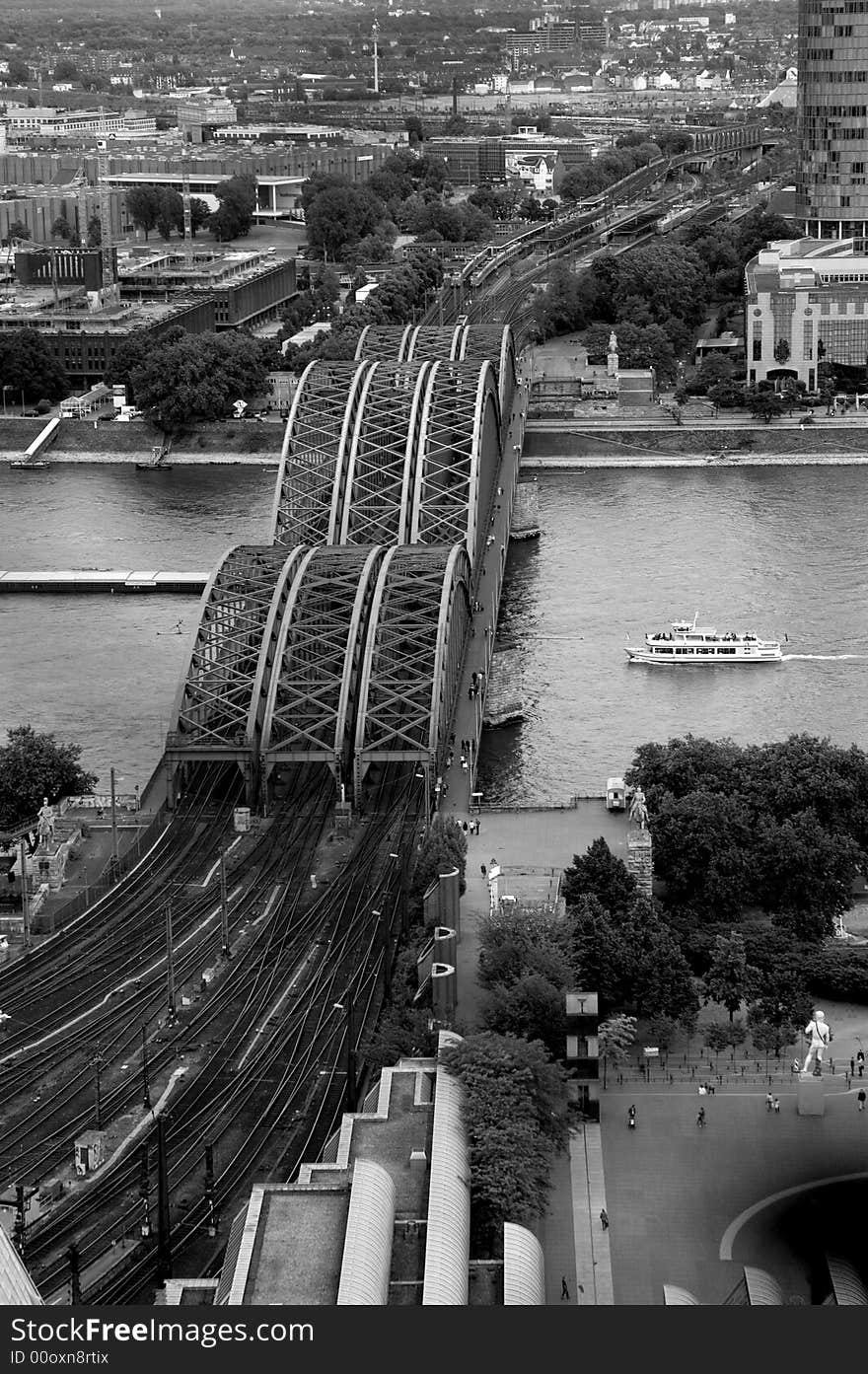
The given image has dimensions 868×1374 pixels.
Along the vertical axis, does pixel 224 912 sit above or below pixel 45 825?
below

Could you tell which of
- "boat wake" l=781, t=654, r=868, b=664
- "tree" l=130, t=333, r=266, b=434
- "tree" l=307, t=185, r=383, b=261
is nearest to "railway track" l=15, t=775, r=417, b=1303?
"boat wake" l=781, t=654, r=868, b=664

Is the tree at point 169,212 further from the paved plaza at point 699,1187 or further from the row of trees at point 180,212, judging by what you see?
the paved plaza at point 699,1187

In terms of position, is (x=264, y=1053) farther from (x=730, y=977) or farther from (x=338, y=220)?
(x=338, y=220)

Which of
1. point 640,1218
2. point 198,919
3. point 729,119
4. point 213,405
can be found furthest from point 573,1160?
point 729,119

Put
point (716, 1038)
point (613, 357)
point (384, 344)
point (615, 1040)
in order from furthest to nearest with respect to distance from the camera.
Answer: point (613, 357) < point (384, 344) < point (716, 1038) < point (615, 1040)

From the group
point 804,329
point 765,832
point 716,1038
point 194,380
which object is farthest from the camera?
point 804,329

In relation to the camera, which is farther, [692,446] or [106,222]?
[106,222]

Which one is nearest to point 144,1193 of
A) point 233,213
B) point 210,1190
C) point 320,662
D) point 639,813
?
point 210,1190
